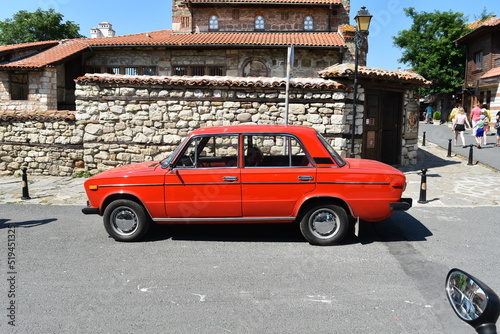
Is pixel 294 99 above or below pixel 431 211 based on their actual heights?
above

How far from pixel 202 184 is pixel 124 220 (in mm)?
1251

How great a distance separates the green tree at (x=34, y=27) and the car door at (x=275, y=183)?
38.2m

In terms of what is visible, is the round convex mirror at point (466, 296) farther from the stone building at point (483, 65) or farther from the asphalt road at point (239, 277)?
the stone building at point (483, 65)

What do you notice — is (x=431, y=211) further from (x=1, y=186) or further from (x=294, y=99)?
(x=1, y=186)

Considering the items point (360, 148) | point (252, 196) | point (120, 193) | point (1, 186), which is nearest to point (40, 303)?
point (120, 193)

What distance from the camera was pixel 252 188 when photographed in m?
5.30

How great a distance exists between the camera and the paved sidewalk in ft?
26.9

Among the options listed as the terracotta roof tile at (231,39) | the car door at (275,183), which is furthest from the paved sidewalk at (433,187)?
the terracotta roof tile at (231,39)

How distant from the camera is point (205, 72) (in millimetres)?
18922

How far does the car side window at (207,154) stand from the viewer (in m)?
5.45

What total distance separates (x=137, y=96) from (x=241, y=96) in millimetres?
2823

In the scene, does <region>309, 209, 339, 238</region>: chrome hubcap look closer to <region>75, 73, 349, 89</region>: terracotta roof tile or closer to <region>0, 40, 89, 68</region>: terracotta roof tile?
<region>75, 73, 349, 89</region>: terracotta roof tile

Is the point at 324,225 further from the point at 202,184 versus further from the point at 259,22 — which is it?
the point at 259,22

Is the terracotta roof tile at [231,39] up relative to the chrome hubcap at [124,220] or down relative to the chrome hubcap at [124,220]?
up
